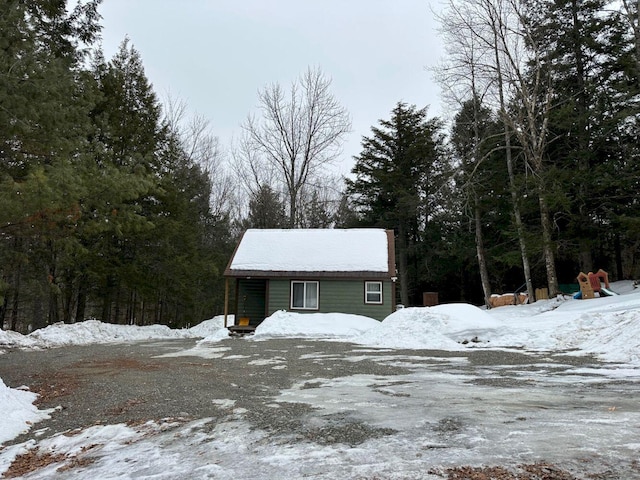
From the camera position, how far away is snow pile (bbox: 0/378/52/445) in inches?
188

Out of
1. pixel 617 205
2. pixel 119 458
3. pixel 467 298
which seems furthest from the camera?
pixel 467 298

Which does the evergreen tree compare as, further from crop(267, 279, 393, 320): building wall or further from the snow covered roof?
crop(267, 279, 393, 320): building wall

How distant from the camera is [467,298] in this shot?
31703 millimetres

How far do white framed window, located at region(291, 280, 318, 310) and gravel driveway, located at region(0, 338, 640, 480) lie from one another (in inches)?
370

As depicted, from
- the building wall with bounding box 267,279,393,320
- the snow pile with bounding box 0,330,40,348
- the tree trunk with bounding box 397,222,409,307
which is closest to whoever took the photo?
the snow pile with bounding box 0,330,40,348

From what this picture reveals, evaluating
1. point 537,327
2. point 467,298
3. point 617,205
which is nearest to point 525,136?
point 617,205

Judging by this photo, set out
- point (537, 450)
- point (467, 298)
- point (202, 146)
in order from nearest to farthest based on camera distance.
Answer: point (537, 450) → point (202, 146) → point (467, 298)

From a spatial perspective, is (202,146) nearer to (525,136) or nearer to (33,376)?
(525,136)

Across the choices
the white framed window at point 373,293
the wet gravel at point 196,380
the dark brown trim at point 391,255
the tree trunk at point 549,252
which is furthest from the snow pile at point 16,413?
the tree trunk at point 549,252

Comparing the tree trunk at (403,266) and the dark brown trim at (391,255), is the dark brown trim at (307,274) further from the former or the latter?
the tree trunk at (403,266)

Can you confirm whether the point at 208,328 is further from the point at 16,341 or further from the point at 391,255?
the point at 391,255

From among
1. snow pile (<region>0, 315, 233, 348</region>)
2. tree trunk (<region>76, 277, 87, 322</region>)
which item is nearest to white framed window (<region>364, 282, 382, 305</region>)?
snow pile (<region>0, 315, 233, 348</region>)

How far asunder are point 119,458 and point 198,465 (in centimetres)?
79

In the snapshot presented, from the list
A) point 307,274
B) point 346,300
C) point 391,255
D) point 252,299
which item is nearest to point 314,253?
point 307,274
